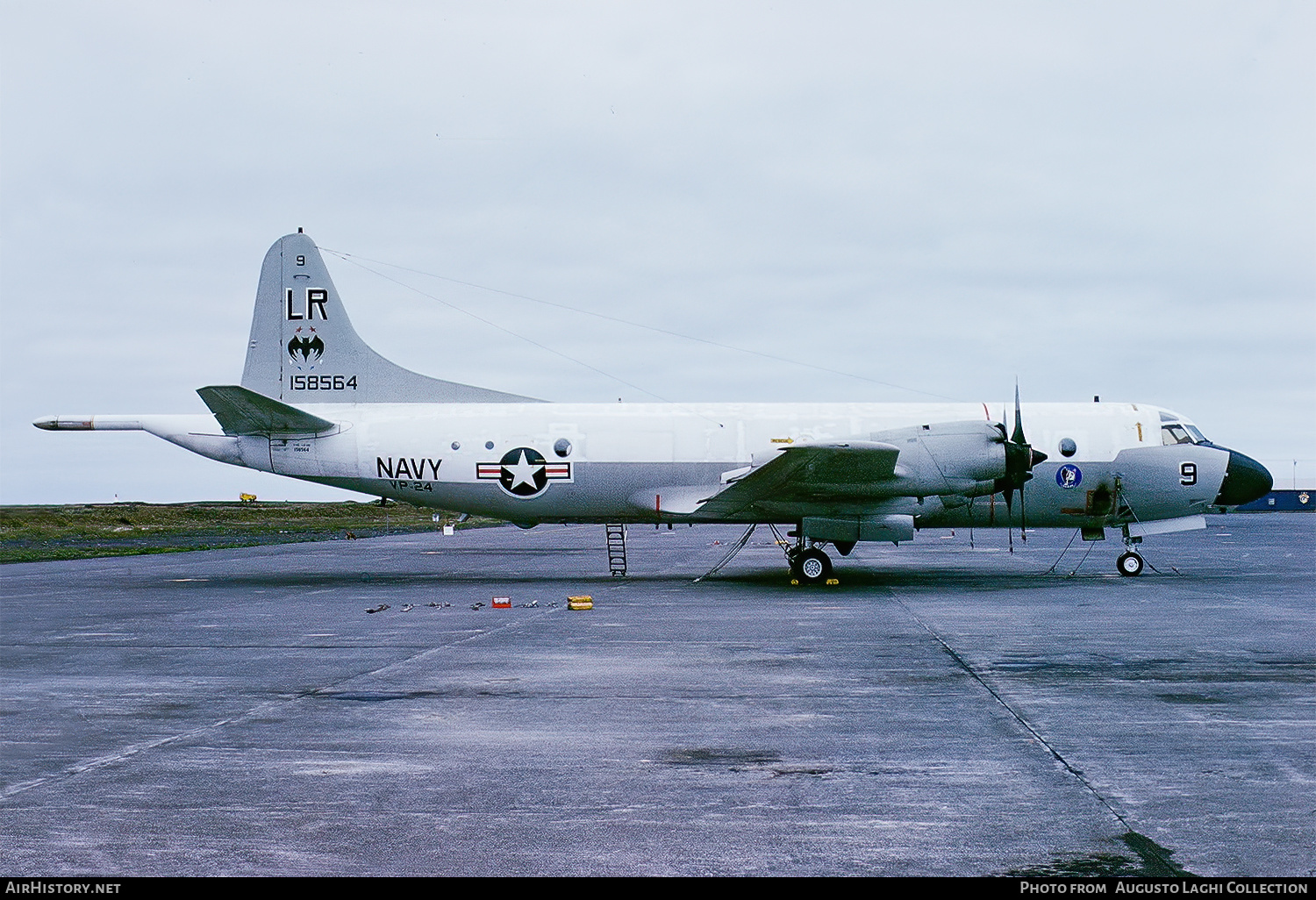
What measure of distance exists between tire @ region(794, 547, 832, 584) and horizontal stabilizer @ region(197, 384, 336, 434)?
38.0ft

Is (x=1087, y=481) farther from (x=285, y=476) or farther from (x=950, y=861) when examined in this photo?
(x=950, y=861)

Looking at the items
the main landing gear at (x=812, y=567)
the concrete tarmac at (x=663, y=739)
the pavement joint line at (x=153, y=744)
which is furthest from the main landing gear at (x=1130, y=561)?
the pavement joint line at (x=153, y=744)

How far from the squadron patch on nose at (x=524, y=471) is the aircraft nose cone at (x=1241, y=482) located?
1615 centimetres

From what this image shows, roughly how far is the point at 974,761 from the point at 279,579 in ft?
75.6

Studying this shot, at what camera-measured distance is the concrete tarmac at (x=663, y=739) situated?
6.07m

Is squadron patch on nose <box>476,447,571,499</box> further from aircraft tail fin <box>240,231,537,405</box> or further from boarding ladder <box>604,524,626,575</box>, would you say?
aircraft tail fin <box>240,231,537,405</box>

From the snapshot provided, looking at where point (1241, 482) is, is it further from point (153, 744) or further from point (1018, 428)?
point (153, 744)

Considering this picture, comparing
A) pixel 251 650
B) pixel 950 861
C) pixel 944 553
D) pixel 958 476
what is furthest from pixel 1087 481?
pixel 950 861

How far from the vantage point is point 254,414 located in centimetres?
2523

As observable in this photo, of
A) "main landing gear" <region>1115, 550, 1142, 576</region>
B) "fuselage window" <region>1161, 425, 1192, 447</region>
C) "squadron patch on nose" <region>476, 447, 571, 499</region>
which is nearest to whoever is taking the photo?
"squadron patch on nose" <region>476, 447, 571, 499</region>

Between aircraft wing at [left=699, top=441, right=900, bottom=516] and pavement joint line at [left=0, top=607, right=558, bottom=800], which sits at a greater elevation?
aircraft wing at [left=699, top=441, right=900, bottom=516]

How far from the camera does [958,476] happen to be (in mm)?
24672

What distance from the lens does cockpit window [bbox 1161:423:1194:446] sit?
27.3 m

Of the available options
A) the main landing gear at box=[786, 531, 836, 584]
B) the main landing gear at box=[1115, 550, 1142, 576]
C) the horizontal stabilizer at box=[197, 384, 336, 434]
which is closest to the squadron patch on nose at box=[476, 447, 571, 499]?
the horizontal stabilizer at box=[197, 384, 336, 434]
